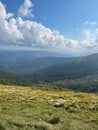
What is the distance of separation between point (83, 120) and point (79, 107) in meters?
7.00

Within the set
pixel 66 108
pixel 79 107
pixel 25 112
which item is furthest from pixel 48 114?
pixel 79 107

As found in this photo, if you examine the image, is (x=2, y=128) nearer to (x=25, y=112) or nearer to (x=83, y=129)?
(x=83, y=129)

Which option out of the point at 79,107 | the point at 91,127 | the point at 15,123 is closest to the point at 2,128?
the point at 15,123

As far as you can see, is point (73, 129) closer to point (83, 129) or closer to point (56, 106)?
point (83, 129)

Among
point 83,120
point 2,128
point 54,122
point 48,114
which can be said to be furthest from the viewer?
point 48,114

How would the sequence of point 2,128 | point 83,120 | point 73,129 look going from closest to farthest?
point 2,128, point 73,129, point 83,120

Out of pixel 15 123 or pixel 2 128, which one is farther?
pixel 15 123

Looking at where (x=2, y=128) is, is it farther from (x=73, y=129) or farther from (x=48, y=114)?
(x=48, y=114)

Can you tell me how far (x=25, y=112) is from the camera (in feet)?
79.5

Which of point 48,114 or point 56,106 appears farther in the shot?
point 56,106

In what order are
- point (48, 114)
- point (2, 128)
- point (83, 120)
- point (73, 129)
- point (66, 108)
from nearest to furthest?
point (2, 128) → point (73, 129) → point (83, 120) → point (48, 114) → point (66, 108)

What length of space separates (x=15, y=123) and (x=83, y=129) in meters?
4.91

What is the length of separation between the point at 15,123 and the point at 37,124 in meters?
1.59

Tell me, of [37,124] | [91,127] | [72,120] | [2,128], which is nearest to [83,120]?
[72,120]
